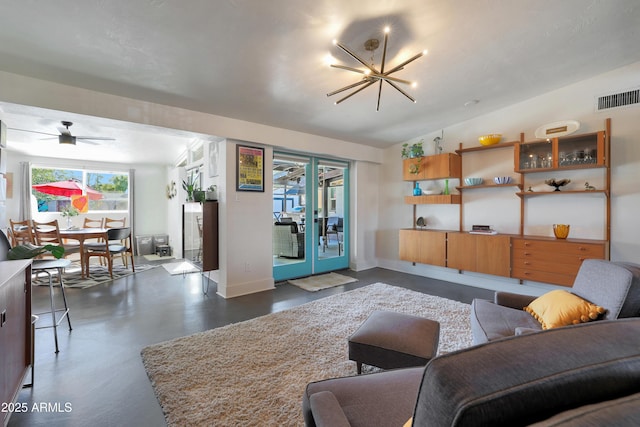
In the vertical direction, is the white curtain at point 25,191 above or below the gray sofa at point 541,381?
above

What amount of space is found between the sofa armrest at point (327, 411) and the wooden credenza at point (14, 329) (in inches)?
62.6

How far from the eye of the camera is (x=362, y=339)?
6.22 feet

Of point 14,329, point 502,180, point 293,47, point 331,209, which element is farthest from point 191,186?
point 502,180

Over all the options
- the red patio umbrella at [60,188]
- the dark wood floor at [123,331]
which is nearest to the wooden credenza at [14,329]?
the dark wood floor at [123,331]

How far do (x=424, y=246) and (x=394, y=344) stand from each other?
3261mm

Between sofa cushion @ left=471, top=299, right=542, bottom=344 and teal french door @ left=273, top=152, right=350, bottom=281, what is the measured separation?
127 inches

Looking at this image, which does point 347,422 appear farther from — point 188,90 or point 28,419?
point 188,90

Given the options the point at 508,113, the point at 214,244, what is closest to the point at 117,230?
the point at 214,244

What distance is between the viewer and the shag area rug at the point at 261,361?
1681 millimetres

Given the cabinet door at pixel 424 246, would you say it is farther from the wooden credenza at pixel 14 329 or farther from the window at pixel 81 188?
the window at pixel 81 188

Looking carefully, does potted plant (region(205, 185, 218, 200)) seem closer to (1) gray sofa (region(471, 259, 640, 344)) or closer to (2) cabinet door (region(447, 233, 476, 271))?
(1) gray sofa (region(471, 259, 640, 344))

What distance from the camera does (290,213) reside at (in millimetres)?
5074

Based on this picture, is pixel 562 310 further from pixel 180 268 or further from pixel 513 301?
pixel 180 268

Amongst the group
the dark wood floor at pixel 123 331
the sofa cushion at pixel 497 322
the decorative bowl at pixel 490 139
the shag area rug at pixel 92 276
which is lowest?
the dark wood floor at pixel 123 331
